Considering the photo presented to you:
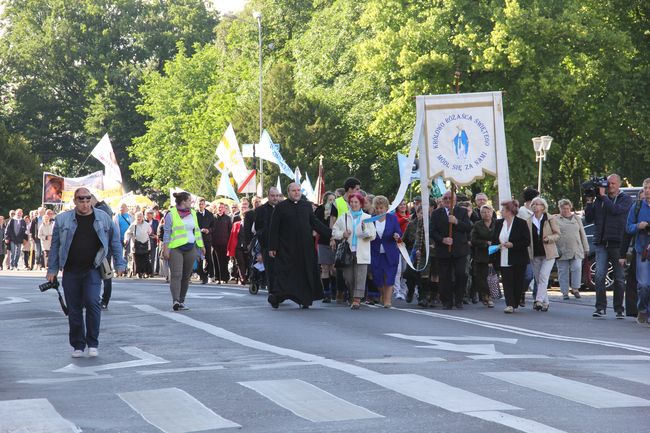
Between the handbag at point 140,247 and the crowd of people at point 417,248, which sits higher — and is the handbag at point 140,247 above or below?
above

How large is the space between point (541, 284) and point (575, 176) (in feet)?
112

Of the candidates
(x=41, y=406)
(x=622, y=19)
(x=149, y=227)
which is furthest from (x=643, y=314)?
(x=622, y=19)

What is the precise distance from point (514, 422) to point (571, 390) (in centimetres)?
178

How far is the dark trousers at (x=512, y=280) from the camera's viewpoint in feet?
65.1

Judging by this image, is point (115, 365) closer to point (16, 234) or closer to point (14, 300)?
point (14, 300)

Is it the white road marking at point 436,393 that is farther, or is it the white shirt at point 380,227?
the white shirt at point 380,227

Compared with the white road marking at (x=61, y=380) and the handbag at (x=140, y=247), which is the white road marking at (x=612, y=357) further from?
the handbag at (x=140, y=247)

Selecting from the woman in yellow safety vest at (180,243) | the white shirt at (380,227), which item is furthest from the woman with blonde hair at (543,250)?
the woman in yellow safety vest at (180,243)

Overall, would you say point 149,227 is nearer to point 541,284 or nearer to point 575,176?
point 541,284

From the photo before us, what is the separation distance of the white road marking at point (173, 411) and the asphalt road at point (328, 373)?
0.02m

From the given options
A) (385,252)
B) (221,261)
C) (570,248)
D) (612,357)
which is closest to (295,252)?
(385,252)

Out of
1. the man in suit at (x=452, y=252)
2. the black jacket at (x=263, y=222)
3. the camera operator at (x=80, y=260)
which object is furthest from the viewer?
the black jacket at (x=263, y=222)

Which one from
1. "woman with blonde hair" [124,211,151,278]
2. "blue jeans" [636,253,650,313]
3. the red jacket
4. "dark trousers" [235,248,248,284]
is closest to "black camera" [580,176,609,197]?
"blue jeans" [636,253,650,313]

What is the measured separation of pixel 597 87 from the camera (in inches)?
1864
